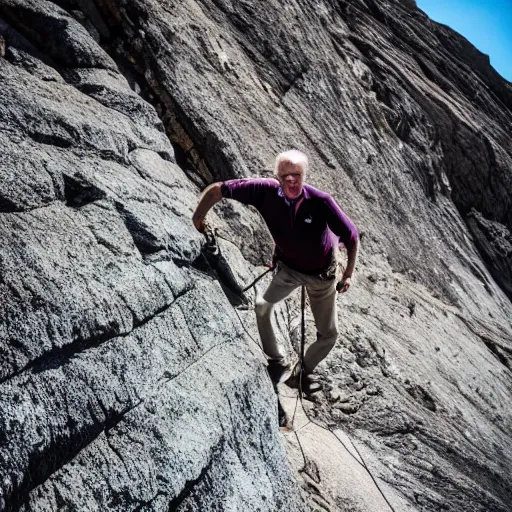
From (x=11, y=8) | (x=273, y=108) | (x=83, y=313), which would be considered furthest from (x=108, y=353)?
(x=273, y=108)

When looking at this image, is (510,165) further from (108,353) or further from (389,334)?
(108,353)

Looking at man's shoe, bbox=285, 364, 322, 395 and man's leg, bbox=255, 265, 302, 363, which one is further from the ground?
man's leg, bbox=255, 265, 302, 363

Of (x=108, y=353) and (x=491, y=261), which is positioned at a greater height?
(x=491, y=261)

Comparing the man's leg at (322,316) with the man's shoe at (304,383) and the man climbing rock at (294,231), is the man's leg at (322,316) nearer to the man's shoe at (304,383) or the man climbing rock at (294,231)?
the man climbing rock at (294,231)

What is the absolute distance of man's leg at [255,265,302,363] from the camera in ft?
20.6

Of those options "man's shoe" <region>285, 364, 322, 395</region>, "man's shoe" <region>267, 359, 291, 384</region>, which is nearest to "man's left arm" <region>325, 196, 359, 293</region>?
"man's shoe" <region>267, 359, 291, 384</region>

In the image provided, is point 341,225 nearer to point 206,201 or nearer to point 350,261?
point 350,261

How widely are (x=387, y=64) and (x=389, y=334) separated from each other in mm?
12835

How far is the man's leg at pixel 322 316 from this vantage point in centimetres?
628

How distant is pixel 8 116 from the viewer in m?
5.23

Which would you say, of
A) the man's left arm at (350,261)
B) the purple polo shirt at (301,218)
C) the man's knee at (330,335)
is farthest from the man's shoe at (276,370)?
the purple polo shirt at (301,218)

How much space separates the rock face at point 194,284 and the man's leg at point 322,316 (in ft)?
2.22

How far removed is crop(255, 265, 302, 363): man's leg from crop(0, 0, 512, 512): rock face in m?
0.52

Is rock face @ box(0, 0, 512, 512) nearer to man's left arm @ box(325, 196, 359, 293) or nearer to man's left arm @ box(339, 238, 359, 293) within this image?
man's left arm @ box(339, 238, 359, 293)
